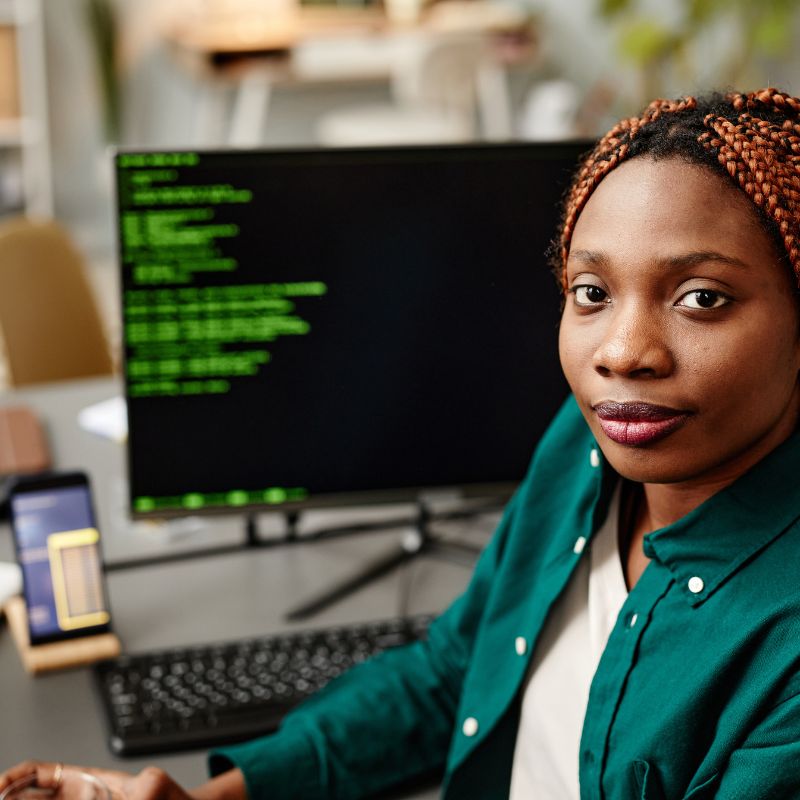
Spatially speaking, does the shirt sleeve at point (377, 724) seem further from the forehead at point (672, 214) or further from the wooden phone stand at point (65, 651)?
the forehead at point (672, 214)

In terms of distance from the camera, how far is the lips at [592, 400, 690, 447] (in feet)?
2.39

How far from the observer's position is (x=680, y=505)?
84cm

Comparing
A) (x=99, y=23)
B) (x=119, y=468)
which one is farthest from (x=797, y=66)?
(x=119, y=468)

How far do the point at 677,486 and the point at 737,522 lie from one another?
0.19 feet

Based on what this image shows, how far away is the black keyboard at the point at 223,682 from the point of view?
1.08 metres

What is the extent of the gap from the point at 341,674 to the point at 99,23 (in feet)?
14.9

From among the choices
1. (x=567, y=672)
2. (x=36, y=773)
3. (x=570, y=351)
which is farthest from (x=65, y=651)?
(x=570, y=351)

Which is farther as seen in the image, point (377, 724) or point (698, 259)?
point (377, 724)

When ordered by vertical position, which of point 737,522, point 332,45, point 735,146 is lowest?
point 737,522

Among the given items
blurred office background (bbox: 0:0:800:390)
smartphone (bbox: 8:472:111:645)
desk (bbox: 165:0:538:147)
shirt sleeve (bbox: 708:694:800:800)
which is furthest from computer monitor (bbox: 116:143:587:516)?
desk (bbox: 165:0:538:147)

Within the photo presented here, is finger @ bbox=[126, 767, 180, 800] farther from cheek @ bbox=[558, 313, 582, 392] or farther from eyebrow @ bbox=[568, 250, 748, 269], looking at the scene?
eyebrow @ bbox=[568, 250, 748, 269]

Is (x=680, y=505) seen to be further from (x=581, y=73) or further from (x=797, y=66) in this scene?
(x=581, y=73)

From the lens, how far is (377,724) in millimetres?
1044

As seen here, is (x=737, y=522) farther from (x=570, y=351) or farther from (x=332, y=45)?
(x=332, y=45)
